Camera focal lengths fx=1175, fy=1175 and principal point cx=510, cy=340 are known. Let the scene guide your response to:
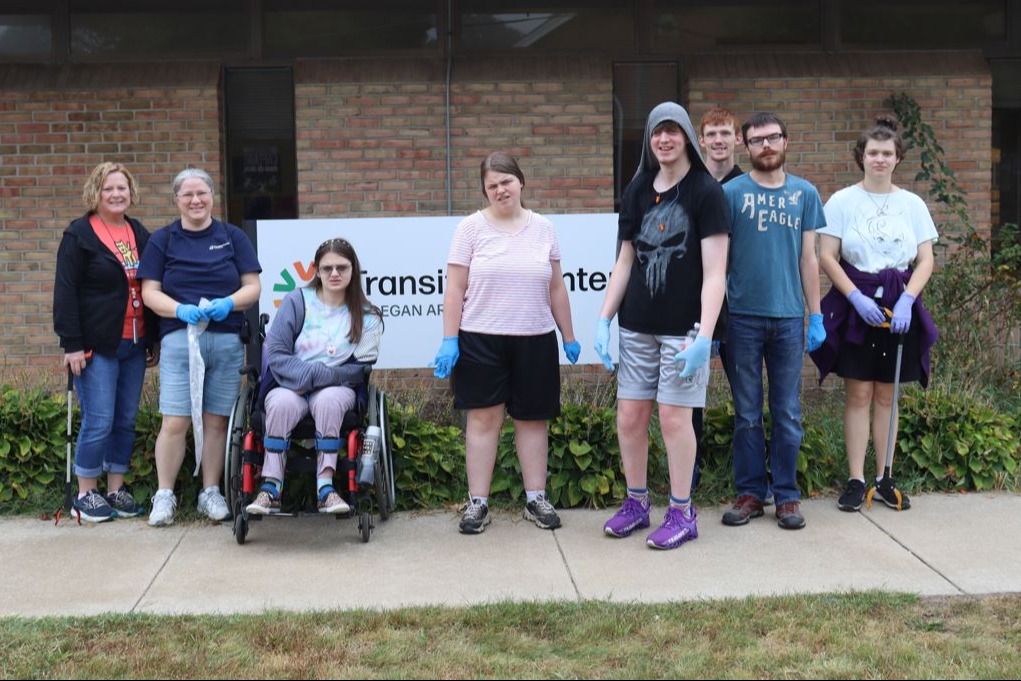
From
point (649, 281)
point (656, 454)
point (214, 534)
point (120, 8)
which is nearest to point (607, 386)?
point (656, 454)

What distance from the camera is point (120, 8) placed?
8.66 m

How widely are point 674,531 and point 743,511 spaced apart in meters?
0.53

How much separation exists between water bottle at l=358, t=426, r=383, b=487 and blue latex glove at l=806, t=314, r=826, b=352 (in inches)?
81.1

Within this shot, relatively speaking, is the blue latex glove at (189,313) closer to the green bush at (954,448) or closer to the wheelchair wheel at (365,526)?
the wheelchair wheel at (365,526)

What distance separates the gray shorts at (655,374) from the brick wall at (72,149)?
4294 mm

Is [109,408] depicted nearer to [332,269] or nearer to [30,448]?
[30,448]

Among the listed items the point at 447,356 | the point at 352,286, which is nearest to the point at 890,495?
the point at 447,356

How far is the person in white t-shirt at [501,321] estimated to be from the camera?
5402 millimetres

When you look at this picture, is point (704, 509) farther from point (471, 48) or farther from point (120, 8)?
point (120, 8)

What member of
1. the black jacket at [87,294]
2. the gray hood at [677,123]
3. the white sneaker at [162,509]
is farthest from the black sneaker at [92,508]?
the gray hood at [677,123]

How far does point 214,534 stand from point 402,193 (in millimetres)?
3561

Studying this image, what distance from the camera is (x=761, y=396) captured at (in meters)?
5.55

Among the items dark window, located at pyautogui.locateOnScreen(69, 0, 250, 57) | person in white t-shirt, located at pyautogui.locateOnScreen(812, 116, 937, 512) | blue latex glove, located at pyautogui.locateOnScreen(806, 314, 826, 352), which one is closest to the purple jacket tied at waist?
person in white t-shirt, located at pyautogui.locateOnScreen(812, 116, 937, 512)

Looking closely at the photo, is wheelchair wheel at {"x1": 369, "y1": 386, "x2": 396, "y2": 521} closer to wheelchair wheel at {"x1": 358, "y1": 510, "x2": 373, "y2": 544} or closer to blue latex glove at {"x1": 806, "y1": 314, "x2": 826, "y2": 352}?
wheelchair wheel at {"x1": 358, "y1": 510, "x2": 373, "y2": 544}
